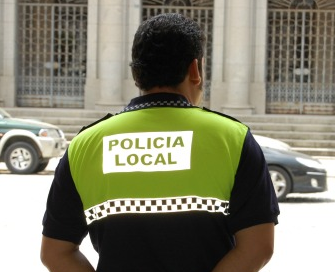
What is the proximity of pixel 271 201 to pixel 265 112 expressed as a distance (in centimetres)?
2590

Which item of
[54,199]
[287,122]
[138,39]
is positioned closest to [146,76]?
[138,39]

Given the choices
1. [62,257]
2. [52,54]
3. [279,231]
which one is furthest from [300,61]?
[62,257]

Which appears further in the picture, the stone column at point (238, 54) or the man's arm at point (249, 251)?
the stone column at point (238, 54)

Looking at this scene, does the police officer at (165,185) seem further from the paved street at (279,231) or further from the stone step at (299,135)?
the stone step at (299,135)

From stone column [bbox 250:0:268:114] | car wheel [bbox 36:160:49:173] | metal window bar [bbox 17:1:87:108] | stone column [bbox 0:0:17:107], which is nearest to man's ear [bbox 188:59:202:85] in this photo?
car wheel [bbox 36:160:49:173]

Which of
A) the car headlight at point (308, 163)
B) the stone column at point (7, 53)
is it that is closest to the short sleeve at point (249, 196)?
the car headlight at point (308, 163)

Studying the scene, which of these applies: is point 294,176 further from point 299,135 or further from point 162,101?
point 162,101

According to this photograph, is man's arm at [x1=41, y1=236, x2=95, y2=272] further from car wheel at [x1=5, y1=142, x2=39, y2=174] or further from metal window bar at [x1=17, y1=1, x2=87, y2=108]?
metal window bar at [x1=17, y1=1, x2=87, y2=108]

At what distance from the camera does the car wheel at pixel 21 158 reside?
2070 centimetres

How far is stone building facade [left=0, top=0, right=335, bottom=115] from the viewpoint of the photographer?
28328 millimetres

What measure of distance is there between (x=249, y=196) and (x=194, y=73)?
443mm

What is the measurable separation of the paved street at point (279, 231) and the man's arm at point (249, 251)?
21.0 ft

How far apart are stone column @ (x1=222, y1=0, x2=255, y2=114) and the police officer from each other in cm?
2508

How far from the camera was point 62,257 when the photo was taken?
3158 mm
